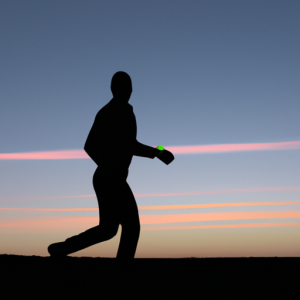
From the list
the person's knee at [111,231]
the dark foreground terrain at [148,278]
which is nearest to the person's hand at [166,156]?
the person's knee at [111,231]

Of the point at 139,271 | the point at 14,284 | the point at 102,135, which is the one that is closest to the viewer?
the point at 14,284

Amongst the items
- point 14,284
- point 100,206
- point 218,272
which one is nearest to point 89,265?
point 100,206

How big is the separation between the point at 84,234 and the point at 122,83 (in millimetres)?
1871

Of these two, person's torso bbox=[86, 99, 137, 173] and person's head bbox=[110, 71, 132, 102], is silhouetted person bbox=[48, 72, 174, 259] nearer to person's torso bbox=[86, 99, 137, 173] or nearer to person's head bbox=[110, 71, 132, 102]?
person's torso bbox=[86, 99, 137, 173]

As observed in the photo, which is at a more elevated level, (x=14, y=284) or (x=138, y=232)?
(x=138, y=232)

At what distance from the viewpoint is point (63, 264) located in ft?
17.0

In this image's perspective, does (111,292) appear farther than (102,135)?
No

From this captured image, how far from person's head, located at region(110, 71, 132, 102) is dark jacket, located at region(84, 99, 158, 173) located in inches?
3.7

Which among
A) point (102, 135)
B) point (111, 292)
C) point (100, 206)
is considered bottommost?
point (111, 292)

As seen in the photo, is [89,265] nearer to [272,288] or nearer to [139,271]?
[139,271]

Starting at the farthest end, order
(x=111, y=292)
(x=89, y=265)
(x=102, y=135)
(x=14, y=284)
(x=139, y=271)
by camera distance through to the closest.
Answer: (x=102, y=135), (x=89, y=265), (x=139, y=271), (x=14, y=284), (x=111, y=292)

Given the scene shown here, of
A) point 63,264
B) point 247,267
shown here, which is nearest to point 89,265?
point 63,264

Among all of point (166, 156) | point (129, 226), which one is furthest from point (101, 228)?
point (166, 156)

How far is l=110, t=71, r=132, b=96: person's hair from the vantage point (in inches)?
225
